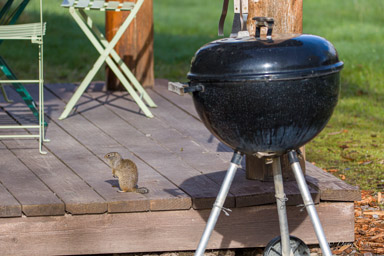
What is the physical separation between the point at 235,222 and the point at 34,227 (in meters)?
1.08

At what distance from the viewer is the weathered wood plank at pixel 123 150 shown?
3766 millimetres

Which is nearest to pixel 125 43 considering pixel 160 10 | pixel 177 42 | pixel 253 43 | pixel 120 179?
pixel 120 179

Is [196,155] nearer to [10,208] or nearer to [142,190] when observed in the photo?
[142,190]

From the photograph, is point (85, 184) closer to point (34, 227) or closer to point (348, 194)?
point (34, 227)

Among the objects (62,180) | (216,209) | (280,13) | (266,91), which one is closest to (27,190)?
(62,180)

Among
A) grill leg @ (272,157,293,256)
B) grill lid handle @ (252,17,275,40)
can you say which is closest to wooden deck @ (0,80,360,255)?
grill leg @ (272,157,293,256)

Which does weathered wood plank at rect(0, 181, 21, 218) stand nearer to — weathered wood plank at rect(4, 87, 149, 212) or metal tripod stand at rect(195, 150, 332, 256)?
weathered wood plank at rect(4, 87, 149, 212)

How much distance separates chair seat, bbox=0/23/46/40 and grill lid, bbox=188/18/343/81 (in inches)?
73.5

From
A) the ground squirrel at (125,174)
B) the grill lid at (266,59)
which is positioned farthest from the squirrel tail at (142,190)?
the grill lid at (266,59)

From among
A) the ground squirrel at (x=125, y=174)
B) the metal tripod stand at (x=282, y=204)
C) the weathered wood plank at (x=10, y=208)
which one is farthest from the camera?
the ground squirrel at (x=125, y=174)

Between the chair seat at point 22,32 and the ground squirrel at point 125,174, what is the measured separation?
1161mm

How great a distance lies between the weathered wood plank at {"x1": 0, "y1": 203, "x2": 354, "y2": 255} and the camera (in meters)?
3.64

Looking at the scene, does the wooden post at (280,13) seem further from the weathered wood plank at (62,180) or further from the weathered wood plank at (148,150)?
the weathered wood plank at (62,180)

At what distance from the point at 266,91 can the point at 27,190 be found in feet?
5.26
